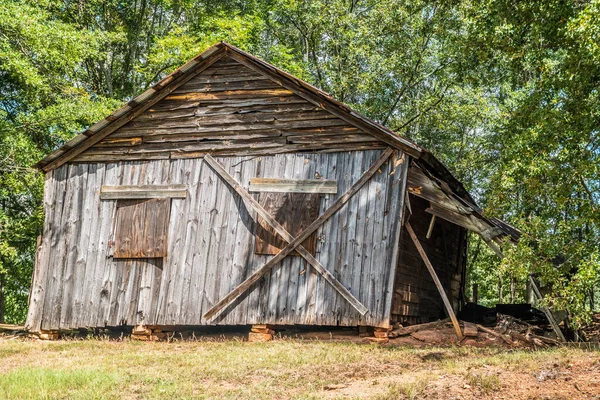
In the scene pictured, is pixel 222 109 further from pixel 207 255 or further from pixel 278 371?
pixel 278 371

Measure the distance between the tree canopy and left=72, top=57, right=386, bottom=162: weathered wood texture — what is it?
3432 millimetres

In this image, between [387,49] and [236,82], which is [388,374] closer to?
[236,82]

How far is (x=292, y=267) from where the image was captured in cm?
1295

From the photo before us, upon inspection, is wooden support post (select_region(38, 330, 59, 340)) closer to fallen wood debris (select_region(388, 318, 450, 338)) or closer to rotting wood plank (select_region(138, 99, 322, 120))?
rotting wood plank (select_region(138, 99, 322, 120))

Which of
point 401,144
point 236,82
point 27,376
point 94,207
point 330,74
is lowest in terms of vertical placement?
point 27,376

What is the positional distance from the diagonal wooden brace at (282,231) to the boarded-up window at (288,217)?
11 centimetres

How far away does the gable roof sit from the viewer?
1293 cm

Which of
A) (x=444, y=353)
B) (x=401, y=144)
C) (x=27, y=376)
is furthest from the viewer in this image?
(x=401, y=144)

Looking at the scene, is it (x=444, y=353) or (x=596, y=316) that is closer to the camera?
(x=444, y=353)

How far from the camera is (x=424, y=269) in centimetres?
1553

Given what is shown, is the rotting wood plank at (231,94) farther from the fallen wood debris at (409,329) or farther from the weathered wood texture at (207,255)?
the fallen wood debris at (409,329)

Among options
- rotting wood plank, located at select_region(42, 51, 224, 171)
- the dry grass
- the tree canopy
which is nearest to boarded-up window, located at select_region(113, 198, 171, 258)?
rotting wood plank, located at select_region(42, 51, 224, 171)

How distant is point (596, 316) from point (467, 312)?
161 inches

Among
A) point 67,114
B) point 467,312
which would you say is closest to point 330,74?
point 67,114
